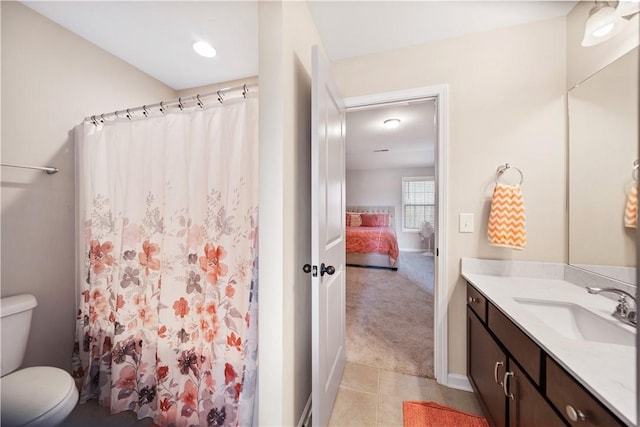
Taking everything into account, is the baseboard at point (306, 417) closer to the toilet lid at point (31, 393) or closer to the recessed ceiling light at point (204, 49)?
the toilet lid at point (31, 393)

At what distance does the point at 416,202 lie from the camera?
6.40 meters

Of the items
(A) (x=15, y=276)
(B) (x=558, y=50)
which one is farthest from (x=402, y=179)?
(A) (x=15, y=276)

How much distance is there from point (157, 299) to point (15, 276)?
0.79 metres

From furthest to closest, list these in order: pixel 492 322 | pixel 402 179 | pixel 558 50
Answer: pixel 402 179
pixel 558 50
pixel 492 322

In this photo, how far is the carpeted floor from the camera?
1.89 metres

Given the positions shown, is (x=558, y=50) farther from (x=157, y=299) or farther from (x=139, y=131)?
(x=157, y=299)

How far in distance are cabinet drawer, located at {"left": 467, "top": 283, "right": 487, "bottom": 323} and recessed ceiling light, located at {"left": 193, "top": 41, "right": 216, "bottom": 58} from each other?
7.81 feet

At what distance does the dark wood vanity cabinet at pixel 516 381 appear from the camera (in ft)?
2.04

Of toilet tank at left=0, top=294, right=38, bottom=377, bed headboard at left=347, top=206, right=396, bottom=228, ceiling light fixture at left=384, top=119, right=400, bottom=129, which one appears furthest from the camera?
bed headboard at left=347, top=206, right=396, bottom=228

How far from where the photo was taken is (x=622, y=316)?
2.96ft

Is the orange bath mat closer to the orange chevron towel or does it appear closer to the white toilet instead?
the orange chevron towel

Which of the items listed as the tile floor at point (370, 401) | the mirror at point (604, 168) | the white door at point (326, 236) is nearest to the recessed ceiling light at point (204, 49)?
the white door at point (326, 236)

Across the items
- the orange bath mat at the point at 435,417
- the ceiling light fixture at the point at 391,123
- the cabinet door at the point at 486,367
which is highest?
the ceiling light fixture at the point at 391,123

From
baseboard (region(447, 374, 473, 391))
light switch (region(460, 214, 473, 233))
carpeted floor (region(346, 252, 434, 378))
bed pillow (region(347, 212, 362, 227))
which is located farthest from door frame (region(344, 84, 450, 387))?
bed pillow (region(347, 212, 362, 227))
